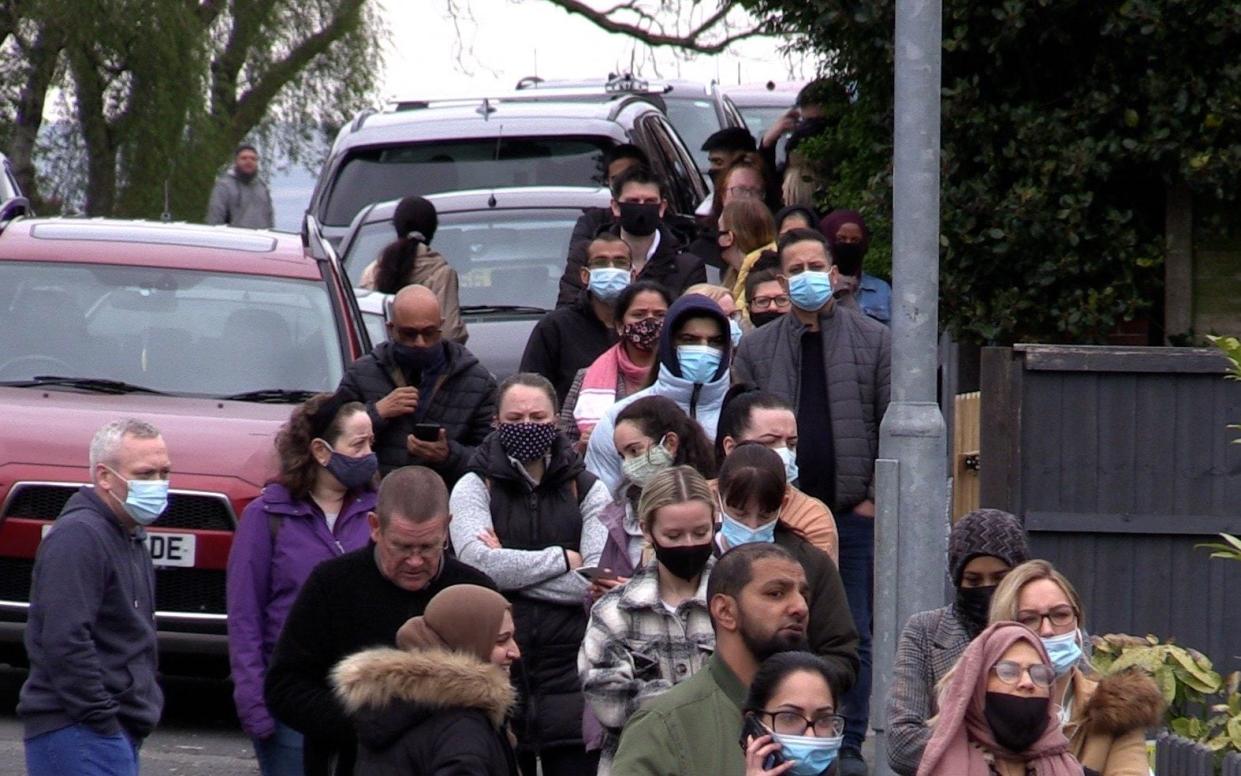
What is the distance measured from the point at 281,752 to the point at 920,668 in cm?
247

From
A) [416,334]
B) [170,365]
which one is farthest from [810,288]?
[170,365]

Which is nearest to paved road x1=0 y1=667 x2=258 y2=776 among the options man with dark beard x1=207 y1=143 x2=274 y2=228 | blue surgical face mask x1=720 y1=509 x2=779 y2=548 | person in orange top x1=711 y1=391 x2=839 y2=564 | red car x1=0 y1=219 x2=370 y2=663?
red car x1=0 y1=219 x2=370 y2=663

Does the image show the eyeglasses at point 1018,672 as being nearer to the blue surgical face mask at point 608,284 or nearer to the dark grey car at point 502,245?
the blue surgical face mask at point 608,284

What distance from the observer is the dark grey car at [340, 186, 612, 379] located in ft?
47.8

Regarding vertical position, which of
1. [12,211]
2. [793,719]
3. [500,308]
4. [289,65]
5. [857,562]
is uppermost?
[289,65]

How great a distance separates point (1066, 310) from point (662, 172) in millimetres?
4765

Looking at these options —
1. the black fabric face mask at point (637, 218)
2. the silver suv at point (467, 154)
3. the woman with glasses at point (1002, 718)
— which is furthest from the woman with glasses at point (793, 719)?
the silver suv at point (467, 154)

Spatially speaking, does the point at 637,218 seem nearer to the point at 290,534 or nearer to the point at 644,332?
the point at 644,332

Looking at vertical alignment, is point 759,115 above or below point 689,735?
above

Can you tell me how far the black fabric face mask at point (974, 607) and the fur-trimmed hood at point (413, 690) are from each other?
4.99 ft

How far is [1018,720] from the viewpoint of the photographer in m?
6.26

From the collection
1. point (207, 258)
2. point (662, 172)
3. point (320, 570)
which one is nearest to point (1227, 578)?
point (320, 570)

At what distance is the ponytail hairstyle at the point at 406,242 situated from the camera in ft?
44.3

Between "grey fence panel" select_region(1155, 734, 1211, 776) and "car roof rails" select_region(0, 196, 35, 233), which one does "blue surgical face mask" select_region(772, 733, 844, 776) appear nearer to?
"grey fence panel" select_region(1155, 734, 1211, 776)
